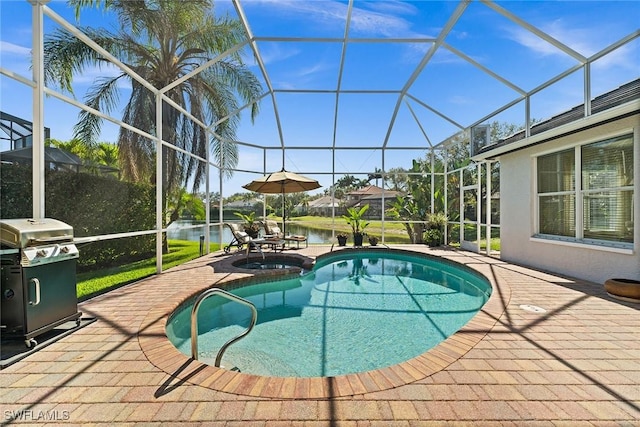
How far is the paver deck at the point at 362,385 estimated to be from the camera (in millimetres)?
2201

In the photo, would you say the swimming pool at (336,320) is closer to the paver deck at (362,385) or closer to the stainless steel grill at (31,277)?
the paver deck at (362,385)

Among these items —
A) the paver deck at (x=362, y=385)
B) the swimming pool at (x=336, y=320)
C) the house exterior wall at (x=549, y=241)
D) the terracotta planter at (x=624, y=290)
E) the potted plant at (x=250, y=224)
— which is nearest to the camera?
the paver deck at (x=362, y=385)

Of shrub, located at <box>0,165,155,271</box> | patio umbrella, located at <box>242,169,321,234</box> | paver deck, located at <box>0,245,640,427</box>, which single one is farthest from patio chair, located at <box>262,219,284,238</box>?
paver deck, located at <box>0,245,640,427</box>

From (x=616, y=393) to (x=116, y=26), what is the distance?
14.5 meters

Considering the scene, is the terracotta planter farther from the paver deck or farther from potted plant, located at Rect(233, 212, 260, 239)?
potted plant, located at Rect(233, 212, 260, 239)

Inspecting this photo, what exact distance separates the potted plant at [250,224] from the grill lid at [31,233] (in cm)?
798

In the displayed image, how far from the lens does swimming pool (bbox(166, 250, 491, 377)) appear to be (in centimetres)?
396

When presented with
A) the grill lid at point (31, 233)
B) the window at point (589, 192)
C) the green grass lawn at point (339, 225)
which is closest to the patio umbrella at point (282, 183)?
the green grass lawn at point (339, 225)

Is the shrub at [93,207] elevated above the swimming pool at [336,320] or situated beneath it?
elevated above

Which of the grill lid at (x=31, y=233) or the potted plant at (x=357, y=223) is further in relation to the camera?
the potted plant at (x=357, y=223)

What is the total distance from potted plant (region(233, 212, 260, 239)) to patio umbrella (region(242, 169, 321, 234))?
2001 mm

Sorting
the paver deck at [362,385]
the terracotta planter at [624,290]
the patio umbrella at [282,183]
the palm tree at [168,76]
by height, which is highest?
the palm tree at [168,76]

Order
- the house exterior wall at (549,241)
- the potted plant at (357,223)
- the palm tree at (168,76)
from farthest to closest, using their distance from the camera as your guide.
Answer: the potted plant at (357,223) → the palm tree at (168,76) → the house exterior wall at (549,241)

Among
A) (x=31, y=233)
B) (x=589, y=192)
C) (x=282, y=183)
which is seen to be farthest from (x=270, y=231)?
(x=589, y=192)
